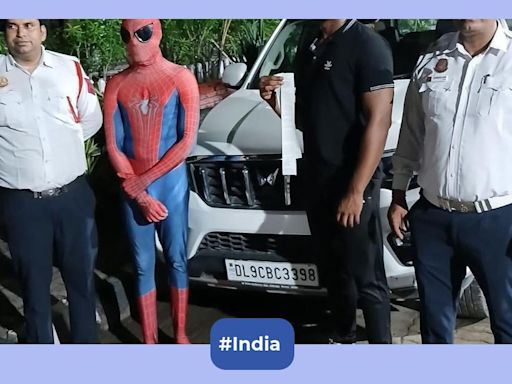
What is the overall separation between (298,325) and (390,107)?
94cm

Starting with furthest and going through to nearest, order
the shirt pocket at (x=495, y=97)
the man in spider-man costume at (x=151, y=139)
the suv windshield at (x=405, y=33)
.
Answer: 1. the man in spider-man costume at (x=151, y=139)
2. the suv windshield at (x=405, y=33)
3. the shirt pocket at (x=495, y=97)

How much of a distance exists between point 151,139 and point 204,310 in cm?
73

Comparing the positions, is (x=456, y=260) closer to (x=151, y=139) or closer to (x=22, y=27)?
(x=151, y=139)

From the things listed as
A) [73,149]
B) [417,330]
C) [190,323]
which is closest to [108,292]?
[190,323]

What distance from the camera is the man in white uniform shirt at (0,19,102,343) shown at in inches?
111

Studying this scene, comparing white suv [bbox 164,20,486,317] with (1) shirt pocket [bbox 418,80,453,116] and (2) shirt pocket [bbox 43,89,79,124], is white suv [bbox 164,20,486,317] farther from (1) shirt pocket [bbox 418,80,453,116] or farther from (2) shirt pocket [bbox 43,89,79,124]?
(2) shirt pocket [bbox 43,89,79,124]

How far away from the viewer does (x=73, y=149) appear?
2.87 metres

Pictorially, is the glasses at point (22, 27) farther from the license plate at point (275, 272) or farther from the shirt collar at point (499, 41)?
the shirt collar at point (499, 41)

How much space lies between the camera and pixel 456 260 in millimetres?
2691

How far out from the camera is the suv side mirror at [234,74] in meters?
2.91

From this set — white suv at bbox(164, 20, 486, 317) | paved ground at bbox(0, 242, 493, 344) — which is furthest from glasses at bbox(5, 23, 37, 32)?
paved ground at bbox(0, 242, 493, 344)

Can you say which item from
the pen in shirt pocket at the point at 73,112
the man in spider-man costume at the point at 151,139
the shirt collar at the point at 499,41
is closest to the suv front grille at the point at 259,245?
the man in spider-man costume at the point at 151,139

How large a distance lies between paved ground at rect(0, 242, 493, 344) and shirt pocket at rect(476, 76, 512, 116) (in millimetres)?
873

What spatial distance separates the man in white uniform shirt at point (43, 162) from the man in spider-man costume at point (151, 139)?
0.12m
